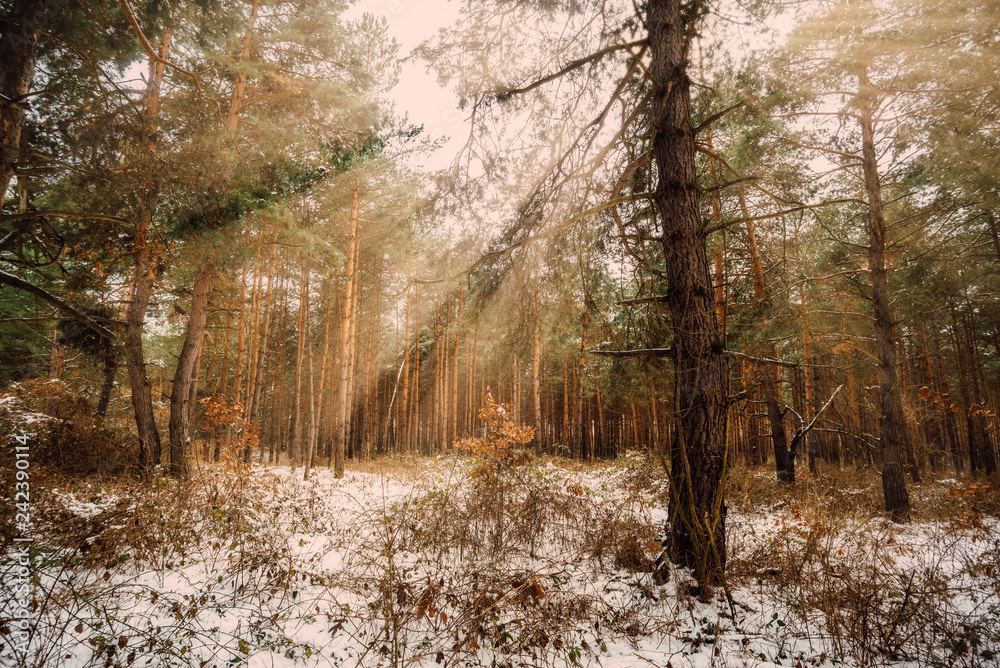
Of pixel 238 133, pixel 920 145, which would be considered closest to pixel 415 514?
pixel 238 133

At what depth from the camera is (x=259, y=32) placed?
7215mm

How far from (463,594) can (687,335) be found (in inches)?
117

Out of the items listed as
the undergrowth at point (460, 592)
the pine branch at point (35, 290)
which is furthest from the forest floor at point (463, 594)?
the pine branch at point (35, 290)

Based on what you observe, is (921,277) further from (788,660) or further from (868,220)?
(788,660)

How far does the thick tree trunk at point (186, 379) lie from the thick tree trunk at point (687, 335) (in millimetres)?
8029

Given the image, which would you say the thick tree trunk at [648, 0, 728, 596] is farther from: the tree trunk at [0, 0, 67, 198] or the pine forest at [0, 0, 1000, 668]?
the tree trunk at [0, 0, 67, 198]

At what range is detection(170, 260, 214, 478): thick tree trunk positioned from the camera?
7.01m

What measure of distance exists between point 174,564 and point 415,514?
2475 mm

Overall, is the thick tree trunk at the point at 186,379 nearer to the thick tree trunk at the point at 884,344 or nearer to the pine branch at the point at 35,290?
the pine branch at the point at 35,290

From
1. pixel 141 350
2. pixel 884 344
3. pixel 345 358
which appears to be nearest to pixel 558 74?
pixel 884 344

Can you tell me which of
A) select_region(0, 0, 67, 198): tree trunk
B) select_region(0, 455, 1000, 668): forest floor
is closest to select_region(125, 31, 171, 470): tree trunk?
select_region(0, 455, 1000, 668): forest floor

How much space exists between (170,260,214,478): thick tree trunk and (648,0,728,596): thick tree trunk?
8.03 metres

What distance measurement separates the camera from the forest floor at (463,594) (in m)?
2.50

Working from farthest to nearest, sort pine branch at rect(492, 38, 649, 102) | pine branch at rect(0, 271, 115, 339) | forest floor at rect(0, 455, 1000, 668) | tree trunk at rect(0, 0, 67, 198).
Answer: pine branch at rect(492, 38, 649, 102)
tree trunk at rect(0, 0, 67, 198)
pine branch at rect(0, 271, 115, 339)
forest floor at rect(0, 455, 1000, 668)
